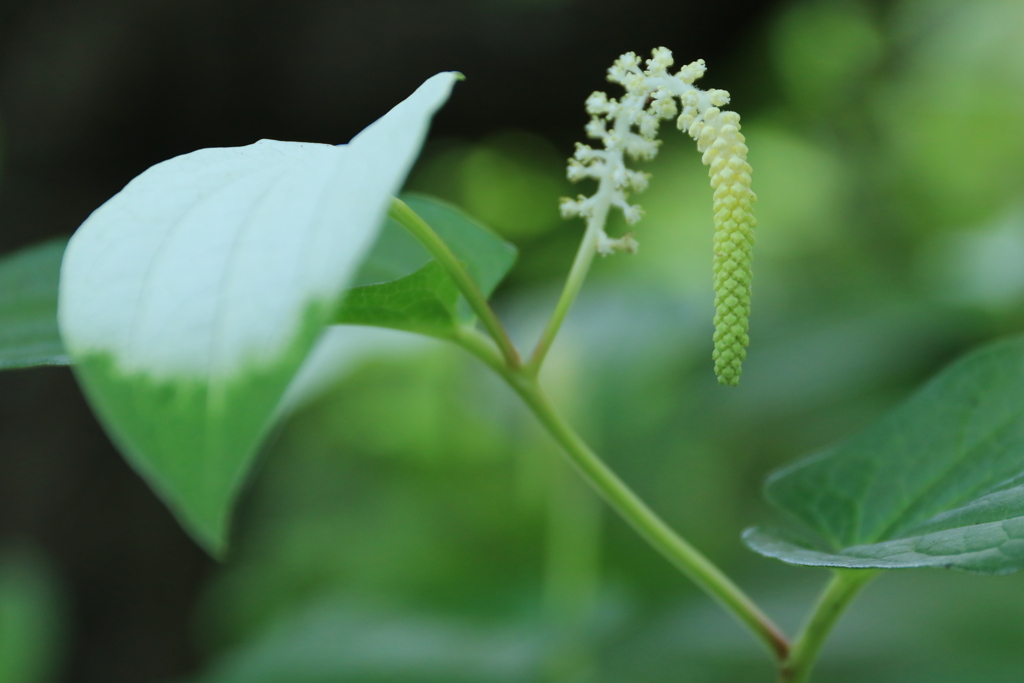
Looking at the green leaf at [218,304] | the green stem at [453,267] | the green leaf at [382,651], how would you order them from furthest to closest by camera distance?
the green leaf at [382,651]
the green stem at [453,267]
the green leaf at [218,304]

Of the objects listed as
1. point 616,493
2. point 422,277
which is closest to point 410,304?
point 422,277

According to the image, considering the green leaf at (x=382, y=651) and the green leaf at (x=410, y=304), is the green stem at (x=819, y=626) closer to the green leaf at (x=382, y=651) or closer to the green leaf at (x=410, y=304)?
the green leaf at (x=410, y=304)

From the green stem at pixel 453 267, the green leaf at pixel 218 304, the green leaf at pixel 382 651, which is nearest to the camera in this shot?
the green leaf at pixel 218 304

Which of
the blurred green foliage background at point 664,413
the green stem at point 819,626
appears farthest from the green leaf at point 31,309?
the blurred green foliage background at point 664,413

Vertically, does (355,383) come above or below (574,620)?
below

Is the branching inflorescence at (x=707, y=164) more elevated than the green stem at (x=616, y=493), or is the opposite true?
the branching inflorescence at (x=707, y=164)

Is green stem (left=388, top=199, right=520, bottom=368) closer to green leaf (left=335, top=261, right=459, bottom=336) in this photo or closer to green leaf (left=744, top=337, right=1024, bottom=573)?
green leaf (left=335, top=261, right=459, bottom=336)

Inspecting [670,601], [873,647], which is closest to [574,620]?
[670,601]

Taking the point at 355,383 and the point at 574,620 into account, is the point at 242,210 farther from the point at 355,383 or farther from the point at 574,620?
the point at 355,383
